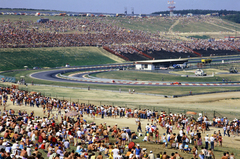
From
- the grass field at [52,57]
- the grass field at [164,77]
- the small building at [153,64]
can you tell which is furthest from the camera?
the grass field at [52,57]

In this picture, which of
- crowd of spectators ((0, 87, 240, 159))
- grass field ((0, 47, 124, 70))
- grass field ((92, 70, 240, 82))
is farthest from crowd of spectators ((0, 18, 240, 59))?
crowd of spectators ((0, 87, 240, 159))

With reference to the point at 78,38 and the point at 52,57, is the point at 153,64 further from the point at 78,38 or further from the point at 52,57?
the point at 78,38

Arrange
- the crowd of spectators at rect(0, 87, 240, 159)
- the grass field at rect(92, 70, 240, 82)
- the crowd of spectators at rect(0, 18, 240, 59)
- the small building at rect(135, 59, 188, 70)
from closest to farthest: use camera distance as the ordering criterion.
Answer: the crowd of spectators at rect(0, 87, 240, 159) → the grass field at rect(92, 70, 240, 82) → the small building at rect(135, 59, 188, 70) → the crowd of spectators at rect(0, 18, 240, 59)

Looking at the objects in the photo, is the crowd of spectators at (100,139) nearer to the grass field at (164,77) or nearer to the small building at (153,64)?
the grass field at (164,77)

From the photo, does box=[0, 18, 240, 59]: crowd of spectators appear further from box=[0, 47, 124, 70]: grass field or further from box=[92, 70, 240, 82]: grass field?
box=[92, 70, 240, 82]: grass field

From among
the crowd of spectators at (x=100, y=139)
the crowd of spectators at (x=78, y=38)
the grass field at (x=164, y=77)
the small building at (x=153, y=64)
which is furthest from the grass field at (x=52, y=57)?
the crowd of spectators at (x=100, y=139)

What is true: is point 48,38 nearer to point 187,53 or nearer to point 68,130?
point 187,53

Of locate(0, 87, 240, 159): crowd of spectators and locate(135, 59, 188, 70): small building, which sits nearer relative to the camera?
locate(0, 87, 240, 159): crowd of spectators

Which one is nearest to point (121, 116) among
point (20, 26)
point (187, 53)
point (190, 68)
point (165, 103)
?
point (165, 103)
